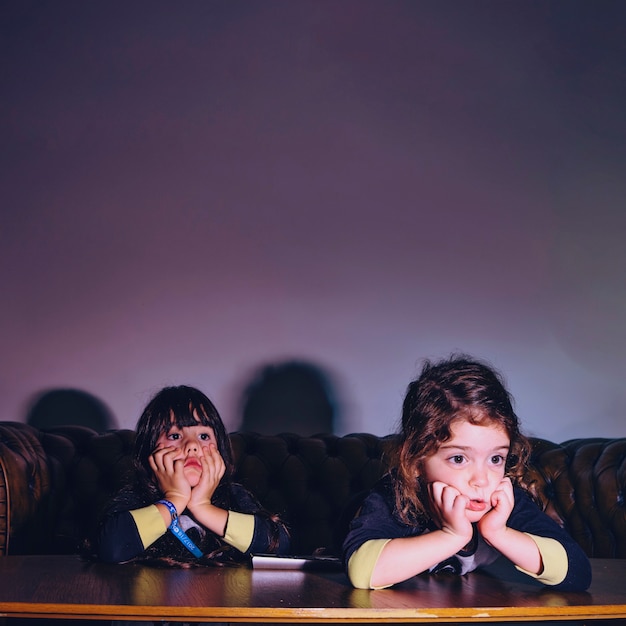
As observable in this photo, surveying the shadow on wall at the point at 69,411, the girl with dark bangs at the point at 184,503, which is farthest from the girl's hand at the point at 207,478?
the shadow on wall at the point at 69,411

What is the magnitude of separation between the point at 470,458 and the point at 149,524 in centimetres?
72

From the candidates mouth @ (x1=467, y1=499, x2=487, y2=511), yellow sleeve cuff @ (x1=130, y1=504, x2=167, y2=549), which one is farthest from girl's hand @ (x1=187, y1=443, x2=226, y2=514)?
mouth @ (x1=467, y1=499, x2=487, y2=511)

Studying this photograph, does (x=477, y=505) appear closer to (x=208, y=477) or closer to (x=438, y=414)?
(x=438, y=414)

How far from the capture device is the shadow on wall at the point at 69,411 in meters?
2.71

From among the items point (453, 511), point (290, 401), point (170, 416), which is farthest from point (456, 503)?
point (290, 401)

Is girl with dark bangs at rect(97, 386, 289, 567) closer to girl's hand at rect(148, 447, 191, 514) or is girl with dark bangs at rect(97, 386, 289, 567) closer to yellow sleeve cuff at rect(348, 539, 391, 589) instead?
girl's hand at rect(148, 447, 191, 514)

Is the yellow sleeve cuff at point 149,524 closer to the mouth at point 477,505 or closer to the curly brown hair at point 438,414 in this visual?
the curly brown hair at point 438,414

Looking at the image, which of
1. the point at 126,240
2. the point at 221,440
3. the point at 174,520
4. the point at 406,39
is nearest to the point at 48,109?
the point at 126,240

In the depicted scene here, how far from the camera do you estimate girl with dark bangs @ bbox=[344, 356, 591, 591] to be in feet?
4.14

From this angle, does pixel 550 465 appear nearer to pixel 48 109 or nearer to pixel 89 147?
pixel 89 147

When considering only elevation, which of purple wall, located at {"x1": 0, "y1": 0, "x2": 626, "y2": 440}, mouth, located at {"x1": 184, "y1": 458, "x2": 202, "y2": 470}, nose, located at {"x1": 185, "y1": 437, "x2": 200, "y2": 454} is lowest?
mouth, located at {"x1": 184, "y1": 458, "x2": 202, "y2": 470}

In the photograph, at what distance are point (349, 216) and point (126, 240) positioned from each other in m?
0.90

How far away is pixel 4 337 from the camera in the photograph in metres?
2.72

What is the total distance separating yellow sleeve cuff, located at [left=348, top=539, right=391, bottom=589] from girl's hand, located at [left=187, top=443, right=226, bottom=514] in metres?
0.57
